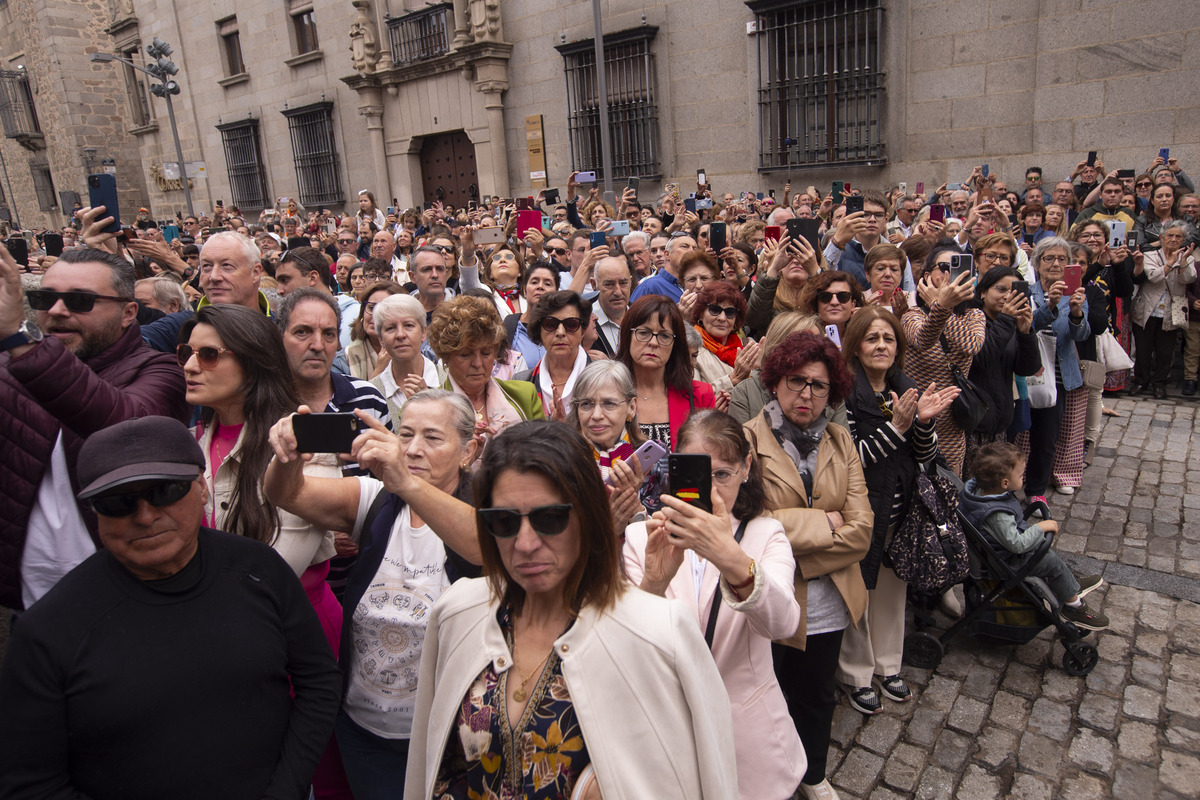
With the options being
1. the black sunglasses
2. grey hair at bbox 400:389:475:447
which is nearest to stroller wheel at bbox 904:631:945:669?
the black sunglasses

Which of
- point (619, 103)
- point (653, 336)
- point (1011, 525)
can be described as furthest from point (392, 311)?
point (619, 103)

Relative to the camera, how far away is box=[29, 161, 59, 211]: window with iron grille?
3286 cm

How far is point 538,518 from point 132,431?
3.14 ft

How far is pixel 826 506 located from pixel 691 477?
141 cm

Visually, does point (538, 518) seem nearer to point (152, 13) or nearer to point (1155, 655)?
point (1155, 655)

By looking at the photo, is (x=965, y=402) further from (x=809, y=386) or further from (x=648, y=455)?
(x=648, y=455)

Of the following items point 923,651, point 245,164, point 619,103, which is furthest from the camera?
point 245,164

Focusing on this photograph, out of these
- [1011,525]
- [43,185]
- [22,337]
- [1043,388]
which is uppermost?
[43,185]

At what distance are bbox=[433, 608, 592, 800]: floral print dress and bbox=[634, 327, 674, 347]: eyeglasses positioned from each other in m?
2.03

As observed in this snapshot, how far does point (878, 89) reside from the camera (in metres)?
11.8

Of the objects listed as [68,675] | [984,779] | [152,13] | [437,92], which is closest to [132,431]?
[68,675]

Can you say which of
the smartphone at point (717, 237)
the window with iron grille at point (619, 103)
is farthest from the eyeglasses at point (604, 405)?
the window with iron grille at point (619, 103)

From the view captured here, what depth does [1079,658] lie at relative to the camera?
12.3 feet

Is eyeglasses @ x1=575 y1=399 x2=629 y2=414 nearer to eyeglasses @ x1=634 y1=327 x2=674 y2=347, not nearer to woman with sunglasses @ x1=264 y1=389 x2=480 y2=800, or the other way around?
eyeglasses @ x1=634 y1=327 x2=674 y2=347
